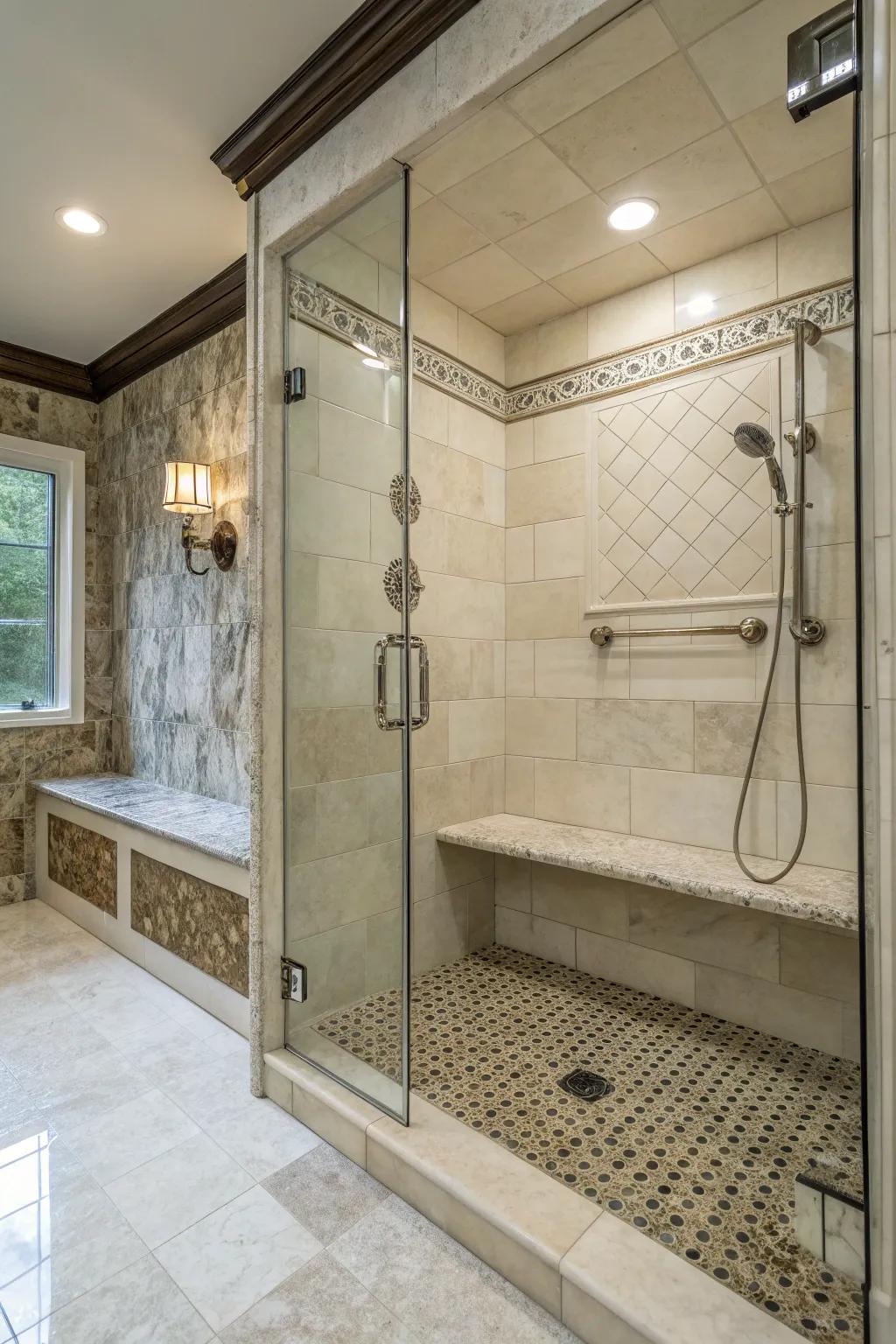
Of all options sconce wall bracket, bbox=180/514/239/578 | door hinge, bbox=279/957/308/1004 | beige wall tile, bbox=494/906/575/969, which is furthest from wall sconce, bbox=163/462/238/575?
beige wall tile, bbox=494/906/575/969

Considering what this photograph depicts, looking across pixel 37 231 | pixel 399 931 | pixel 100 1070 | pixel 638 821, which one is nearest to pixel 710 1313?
pixel 399 931

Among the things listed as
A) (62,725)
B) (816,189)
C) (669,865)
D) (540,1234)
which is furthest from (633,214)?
(62,725)

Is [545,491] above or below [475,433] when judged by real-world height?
below

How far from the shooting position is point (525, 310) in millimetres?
2809

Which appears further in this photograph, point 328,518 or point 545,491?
point 545,491

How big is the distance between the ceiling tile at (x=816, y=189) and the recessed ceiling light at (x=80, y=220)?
2293 mm

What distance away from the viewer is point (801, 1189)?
4.66 feet

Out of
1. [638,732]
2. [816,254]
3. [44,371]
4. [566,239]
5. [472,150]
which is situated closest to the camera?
[472,150]

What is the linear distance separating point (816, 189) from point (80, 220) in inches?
97.6

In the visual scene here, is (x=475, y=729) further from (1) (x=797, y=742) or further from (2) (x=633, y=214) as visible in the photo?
(2) (x=633, y=214)

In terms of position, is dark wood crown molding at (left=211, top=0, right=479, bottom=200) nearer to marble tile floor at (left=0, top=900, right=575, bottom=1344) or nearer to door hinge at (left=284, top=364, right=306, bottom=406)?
door hinge at (left=284, top=364, right=306, bottom=406)

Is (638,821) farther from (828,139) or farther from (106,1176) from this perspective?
(828,139)

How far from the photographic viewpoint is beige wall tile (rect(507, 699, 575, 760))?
2.82 meters

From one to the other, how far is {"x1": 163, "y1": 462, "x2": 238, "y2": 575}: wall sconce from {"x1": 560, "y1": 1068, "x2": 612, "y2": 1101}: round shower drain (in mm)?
2323
